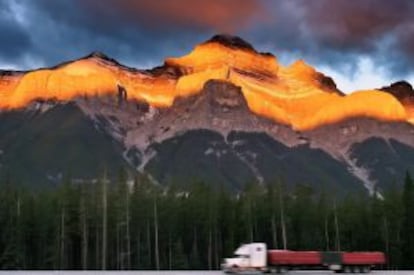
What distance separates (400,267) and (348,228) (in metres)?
11.9

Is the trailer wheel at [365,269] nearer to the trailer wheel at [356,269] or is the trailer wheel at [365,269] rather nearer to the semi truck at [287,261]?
the semi truck at [287,261]

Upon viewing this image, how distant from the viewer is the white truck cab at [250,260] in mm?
77250

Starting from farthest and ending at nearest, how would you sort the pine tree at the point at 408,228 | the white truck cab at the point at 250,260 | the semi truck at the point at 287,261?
the pine tree at the point at 408,228, the semi truck at the point at 287,261, the white truck cab at the point at 250,260

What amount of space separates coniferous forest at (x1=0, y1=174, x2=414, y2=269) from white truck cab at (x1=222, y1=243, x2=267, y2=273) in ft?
145

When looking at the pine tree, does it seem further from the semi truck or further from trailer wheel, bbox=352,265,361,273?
trailer wheel, bbox=352,265,361,273

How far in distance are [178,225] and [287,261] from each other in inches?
2217

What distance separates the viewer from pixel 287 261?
257 feet

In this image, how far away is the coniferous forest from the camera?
124562 mm

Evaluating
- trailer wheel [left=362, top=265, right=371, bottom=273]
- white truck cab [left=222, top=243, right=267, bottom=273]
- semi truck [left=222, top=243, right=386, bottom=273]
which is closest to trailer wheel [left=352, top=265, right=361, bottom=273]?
semi truck [left=222, top=243, right=386, bottom=273]

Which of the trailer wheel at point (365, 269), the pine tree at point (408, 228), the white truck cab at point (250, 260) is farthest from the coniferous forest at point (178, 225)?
the white truck cab at point (250, 260)

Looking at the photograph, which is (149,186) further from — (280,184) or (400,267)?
(400,267)

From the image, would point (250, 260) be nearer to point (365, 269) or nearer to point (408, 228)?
point (365, 269)

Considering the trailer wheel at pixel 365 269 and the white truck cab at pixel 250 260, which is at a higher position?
the white truck cab at pixel 250 260

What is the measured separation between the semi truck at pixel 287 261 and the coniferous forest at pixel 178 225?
4355cm
